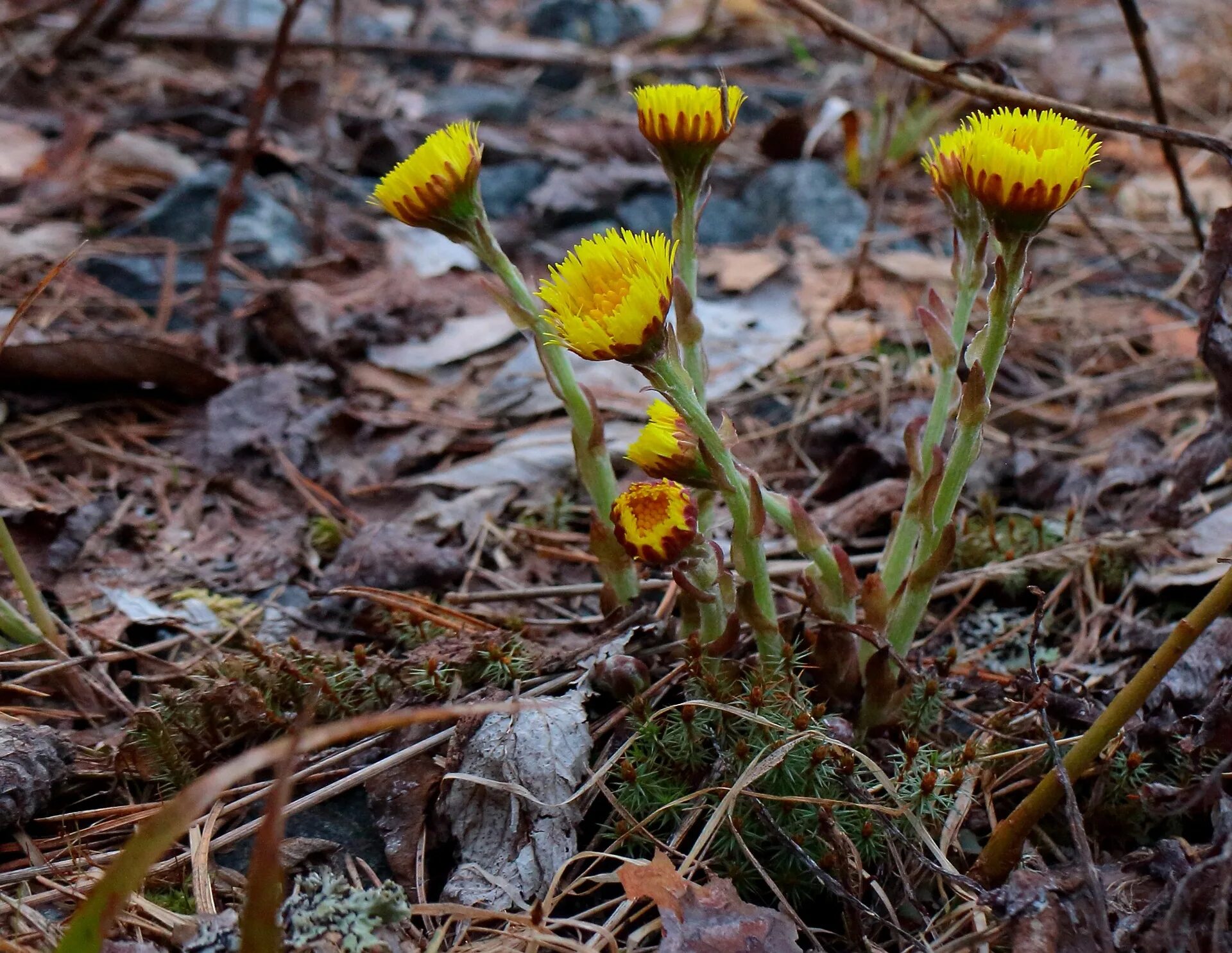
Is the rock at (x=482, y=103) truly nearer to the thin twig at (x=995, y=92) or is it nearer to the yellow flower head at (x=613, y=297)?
the thin twig at (x=995, y=92)

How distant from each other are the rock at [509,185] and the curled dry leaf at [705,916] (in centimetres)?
267

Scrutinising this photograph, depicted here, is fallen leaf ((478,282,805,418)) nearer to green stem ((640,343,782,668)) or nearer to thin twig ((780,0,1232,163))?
thin twig ((780,0,1232,163))

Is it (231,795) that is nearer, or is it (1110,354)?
(231,795)

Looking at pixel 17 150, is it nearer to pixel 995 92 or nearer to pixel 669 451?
pixel 669 451

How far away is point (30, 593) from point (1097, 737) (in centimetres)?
165

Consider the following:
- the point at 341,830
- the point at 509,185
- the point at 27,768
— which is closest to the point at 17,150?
the point at 509,185

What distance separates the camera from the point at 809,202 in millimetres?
3410

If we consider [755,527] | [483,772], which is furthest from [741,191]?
[483,772]

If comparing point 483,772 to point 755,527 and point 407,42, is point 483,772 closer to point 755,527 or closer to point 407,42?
point 755,527

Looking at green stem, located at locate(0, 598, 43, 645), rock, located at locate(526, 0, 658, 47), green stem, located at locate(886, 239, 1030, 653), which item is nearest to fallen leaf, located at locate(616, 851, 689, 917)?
green stem, located at locate(886, 239, 1030, 653)

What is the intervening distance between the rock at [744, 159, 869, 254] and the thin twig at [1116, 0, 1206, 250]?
3.85 feet

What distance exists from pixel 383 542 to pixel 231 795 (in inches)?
24.5

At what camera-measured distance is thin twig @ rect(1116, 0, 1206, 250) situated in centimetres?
199

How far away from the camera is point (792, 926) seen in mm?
1177
